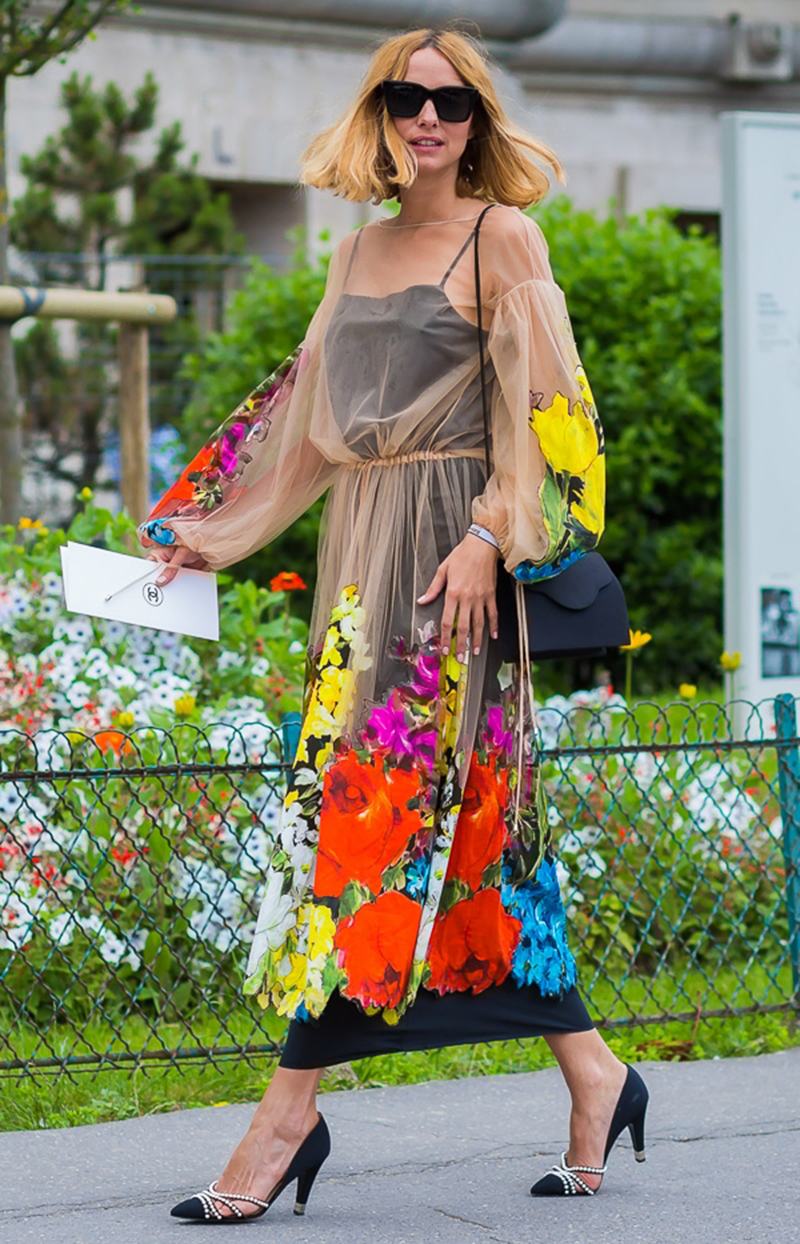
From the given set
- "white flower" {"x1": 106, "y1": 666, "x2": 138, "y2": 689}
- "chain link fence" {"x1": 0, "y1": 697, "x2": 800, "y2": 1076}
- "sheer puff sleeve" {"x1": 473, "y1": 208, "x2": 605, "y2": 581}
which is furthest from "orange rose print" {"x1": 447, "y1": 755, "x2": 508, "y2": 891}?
"white flower" {"x1": 106, "y1": 666, "x2": 138, "y2": 689}

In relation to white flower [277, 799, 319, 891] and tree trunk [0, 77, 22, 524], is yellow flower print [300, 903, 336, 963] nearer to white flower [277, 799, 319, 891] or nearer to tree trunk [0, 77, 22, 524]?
white flower [277, 799, 319, 891]

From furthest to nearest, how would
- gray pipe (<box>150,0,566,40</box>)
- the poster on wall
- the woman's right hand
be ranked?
gray pipe (<box>150,0,566,40</box>)
the poster on wall
the woman's right hand

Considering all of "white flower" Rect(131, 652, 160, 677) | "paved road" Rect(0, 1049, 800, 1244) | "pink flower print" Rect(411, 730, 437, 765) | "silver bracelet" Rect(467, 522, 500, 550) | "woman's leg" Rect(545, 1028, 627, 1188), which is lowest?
"paved road" Rect(0, 1049, 800, 1244)

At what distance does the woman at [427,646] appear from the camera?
2877mm

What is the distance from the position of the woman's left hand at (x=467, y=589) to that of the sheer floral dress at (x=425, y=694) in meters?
0.03

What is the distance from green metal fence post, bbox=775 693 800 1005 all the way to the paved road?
37 centimetres

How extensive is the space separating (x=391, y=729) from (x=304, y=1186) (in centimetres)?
76

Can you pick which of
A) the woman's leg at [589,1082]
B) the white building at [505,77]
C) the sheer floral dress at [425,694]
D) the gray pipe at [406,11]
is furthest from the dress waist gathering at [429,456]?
the gray pipe at [406,11]

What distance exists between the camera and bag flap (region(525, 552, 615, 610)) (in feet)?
9.60

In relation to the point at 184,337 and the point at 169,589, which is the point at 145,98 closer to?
the point at 184,337

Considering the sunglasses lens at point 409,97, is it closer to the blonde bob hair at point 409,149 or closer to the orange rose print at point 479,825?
the blonde bob hair at point 409,149

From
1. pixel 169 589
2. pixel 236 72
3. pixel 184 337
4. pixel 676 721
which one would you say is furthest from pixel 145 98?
pixel 169 589

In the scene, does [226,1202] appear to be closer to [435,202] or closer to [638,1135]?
[638,1135]

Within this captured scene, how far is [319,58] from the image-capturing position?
1362 cm
